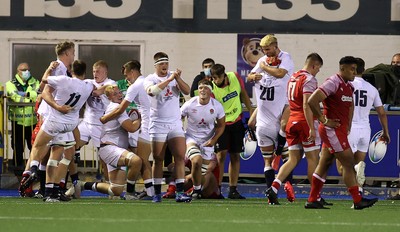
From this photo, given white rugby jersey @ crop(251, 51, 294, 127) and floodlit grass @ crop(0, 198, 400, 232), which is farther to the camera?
white rugby jersey @ crop(251, 51, 294, 127)

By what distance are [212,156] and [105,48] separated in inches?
208

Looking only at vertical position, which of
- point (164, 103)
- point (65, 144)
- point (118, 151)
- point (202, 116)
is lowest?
point (118, 151)

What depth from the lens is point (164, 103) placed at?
58.7 feet

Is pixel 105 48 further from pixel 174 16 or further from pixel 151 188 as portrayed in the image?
pixel 151 188

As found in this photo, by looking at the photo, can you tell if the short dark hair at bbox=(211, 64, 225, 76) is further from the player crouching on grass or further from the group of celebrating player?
the player crouching on grass

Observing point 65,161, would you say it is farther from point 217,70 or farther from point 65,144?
point 217,70

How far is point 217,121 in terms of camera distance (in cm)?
1916

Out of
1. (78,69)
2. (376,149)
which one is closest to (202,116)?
(78,69)

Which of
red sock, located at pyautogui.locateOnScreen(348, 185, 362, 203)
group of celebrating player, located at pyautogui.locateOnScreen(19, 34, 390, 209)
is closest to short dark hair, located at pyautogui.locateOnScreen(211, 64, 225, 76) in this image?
group of celebrating player, located at pyautogui.locateOnScreen(19, 34, 390, 209)

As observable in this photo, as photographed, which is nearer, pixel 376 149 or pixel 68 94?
pixel 68 94

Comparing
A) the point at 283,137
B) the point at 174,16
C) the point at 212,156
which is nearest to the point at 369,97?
the point at 283,137

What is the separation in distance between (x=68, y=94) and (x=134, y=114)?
1.72 meters

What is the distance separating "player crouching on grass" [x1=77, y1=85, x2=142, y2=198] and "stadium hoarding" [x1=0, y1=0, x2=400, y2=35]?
537 cm

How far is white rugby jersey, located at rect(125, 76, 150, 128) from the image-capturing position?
18031 mm
